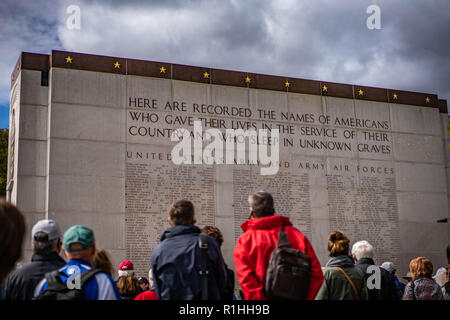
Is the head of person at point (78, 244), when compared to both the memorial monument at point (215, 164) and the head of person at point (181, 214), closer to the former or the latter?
the head of person at point (181, 214)

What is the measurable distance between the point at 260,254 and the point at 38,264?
177cm

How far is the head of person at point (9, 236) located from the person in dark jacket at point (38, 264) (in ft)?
6.29

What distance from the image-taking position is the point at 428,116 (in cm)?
1536

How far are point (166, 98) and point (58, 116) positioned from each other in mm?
2478

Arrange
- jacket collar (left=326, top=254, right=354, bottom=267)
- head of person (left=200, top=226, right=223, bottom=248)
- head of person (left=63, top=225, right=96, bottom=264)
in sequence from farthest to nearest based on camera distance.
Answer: head of person (left=200, top=226, right=223, bottom=248), jacket collar (left=326, top=254, right=354, bottom=267), head of person (left=63, top=225, right=96, bottom=264)

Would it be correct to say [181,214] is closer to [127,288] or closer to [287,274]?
[287,274]

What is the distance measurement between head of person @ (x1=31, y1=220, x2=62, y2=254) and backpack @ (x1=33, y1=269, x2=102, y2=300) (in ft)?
2.08

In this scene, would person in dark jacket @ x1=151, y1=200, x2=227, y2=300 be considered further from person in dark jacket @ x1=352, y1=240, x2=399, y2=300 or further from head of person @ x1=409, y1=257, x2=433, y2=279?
head of person @ x1=409, y1=257, x2=433, y2=279

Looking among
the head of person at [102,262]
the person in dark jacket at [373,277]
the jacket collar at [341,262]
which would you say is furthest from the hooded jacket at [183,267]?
the person in dark jacket at [373,277]

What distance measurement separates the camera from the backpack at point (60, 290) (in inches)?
138

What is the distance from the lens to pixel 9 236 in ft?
7.14

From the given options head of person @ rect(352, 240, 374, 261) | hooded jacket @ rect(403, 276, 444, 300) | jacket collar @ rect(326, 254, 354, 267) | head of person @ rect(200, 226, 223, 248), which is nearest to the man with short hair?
head of person @ rect(200, 226, 223, 248)

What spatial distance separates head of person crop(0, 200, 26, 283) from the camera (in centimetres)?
216

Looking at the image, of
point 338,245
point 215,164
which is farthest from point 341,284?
point 215,164
